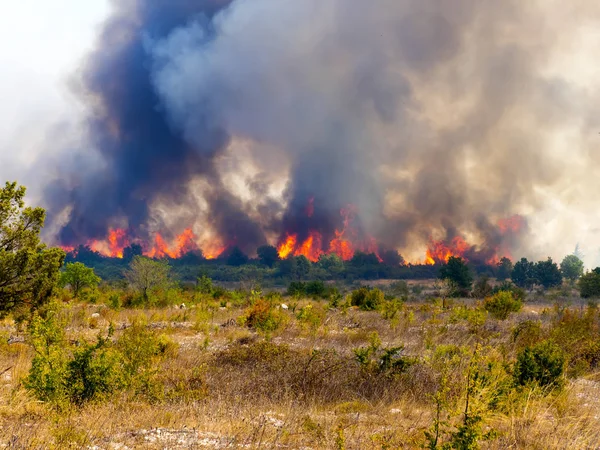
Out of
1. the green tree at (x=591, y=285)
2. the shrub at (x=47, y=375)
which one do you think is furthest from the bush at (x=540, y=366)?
the green tree at (x=591, y=285)

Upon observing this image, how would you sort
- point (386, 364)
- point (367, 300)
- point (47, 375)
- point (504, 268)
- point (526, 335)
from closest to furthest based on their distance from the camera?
point (47, 375)
point (386, 364)
point (526, 335)
point (367, 300)
point (504, 268)

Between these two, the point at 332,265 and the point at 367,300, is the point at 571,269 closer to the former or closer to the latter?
the point at 332,265

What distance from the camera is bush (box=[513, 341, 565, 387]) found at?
896 cm

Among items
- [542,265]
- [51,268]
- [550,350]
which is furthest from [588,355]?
[542,265]

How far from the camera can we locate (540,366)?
917 centimetres

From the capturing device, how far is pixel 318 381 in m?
9.60

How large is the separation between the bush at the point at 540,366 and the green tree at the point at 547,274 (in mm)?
107558

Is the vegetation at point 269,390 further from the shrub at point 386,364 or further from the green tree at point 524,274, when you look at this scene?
the green tree at point 524,274

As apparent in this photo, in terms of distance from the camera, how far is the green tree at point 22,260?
10.9m

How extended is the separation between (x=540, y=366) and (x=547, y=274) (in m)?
109

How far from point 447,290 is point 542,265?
77.1 m

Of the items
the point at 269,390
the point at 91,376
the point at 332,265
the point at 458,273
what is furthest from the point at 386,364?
the point at 332,265

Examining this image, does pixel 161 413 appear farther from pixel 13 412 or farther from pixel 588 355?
pixel 588 355

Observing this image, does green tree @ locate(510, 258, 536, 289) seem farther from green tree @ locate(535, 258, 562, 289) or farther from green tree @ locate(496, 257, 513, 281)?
green tree @ locate(496, 257, 513, 281)
